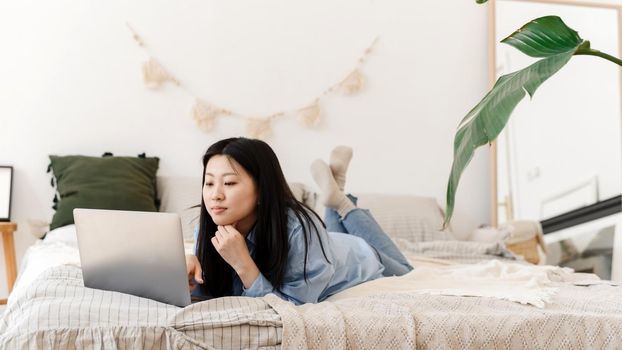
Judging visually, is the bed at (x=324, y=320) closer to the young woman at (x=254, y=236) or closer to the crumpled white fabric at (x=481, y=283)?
the crumpled white fabric at (x=481, y=283)

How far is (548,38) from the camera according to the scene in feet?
3.81

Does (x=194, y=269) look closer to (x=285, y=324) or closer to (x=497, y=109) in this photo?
(x=285, y=324)

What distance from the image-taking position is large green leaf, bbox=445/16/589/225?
43.5 inches

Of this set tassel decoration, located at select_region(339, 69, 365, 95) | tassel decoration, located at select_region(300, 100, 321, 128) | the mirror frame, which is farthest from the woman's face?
the mirror frame

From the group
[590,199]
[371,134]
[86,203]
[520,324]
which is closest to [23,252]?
[86,203]

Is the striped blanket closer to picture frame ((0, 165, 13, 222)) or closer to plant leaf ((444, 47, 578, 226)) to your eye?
plant leaf ((444, 47, 578, 226))

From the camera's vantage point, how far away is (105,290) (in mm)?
1595

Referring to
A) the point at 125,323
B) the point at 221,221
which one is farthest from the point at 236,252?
the point at 125,323

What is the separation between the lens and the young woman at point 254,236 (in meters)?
1.72

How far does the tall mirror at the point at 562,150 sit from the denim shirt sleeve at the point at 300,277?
2358 millimetres

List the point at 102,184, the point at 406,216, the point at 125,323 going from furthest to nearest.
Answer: the point at 406,216
the point at 102,184
the point at 125,323

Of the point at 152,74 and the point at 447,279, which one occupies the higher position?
the point at 152,74

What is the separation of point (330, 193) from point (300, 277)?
0.80 meters

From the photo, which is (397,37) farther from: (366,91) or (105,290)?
(105,290)
